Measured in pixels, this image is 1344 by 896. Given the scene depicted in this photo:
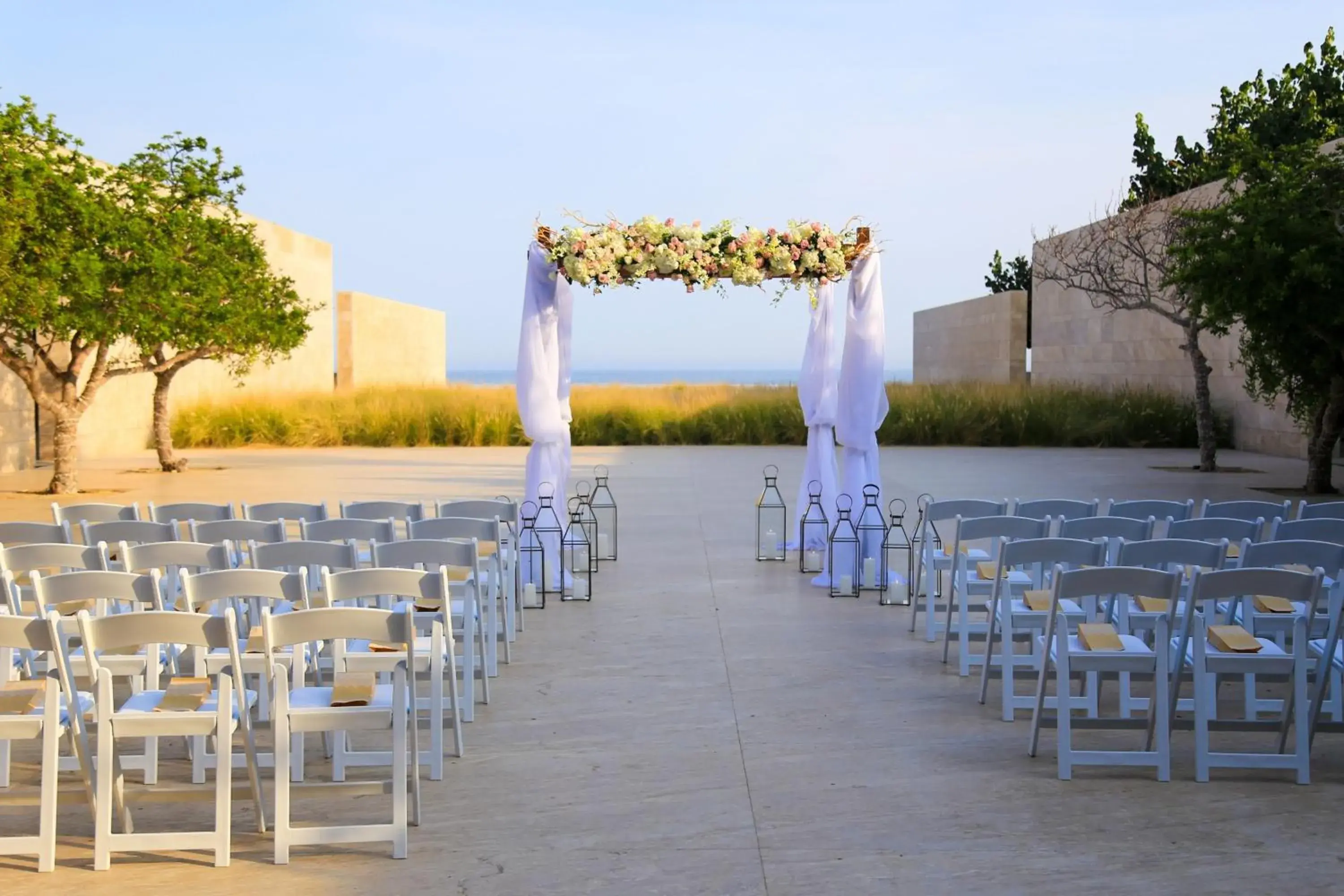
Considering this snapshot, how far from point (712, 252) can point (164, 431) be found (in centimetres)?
1096

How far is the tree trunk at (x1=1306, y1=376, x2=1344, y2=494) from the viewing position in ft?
46.1

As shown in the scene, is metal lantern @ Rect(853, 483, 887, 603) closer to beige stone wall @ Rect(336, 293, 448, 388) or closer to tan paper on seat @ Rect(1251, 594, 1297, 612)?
tan paper on seat @ Rect(1251, 594, 1297, 612)

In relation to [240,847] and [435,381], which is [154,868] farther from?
[435,381]

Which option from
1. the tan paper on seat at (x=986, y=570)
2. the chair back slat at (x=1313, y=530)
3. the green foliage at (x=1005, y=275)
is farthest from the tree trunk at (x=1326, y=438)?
the green foliage at (x=1005, y=275)

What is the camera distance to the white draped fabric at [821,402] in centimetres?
1000

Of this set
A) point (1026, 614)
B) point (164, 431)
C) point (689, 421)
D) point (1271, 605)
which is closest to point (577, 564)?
point (1026, 614)

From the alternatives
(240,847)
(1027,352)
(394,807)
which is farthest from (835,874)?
(1027,352)

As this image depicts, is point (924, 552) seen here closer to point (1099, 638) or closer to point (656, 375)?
point (1099, 638)

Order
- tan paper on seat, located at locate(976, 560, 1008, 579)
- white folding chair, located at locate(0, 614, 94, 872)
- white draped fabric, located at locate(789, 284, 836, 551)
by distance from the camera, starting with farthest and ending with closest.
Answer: white draped fabric, located at locate(789, 284, 836, 551)
tan paper on seat, located at locate(976, 560, 1008, 579)
white folding chair, located at locate(0, 614, 94, 872)

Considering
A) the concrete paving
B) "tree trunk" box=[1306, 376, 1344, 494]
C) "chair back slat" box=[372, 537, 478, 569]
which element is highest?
"tree trunk" box=[1306, 376, 1344, 494]

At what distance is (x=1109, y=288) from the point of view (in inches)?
733

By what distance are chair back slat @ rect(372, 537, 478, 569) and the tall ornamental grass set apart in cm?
1673

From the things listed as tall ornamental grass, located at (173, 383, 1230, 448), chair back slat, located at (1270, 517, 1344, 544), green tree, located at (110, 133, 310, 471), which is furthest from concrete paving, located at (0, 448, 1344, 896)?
tall ornamental grass, located at (173, 383, 1230, 448)

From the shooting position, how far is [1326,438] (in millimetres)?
14273
